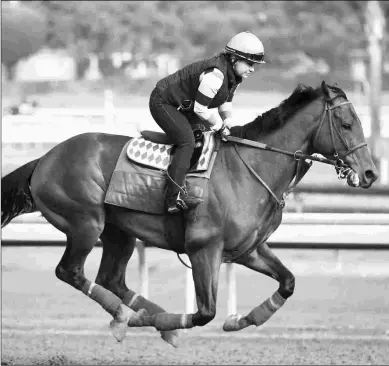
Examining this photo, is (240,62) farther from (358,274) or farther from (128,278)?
(128,278)

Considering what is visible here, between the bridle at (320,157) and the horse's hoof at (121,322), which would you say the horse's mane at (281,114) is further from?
the horse's hoof at (121,322)

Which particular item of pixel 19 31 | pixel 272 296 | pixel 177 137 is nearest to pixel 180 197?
pixel 177 137

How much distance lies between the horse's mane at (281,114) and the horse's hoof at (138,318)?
1.28 m

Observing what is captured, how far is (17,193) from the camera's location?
719 cm

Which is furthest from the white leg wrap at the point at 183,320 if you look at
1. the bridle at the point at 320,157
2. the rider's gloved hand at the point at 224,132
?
the rider's gloved hand at the point at 224,132

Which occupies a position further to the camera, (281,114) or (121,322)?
(121,322)

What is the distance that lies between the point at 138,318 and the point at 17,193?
120cm

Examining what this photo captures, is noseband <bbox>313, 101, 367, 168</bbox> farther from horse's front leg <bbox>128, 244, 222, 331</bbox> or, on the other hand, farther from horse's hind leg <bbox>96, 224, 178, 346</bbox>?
horse's hind leg <bbox>96, 224, 178, 346</bbox>

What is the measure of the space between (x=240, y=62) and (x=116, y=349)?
7.81ft

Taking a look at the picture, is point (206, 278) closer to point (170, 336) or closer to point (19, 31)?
point (170, 336)

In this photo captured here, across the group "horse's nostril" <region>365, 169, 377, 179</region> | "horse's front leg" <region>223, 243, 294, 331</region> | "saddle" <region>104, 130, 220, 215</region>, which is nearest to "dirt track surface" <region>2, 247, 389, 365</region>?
"horse's front leg" <region>223, 243, 294, 331</region>

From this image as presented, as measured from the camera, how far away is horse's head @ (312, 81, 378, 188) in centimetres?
635

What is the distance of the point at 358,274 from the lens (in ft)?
28.5

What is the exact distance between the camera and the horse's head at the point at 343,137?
6.35m
